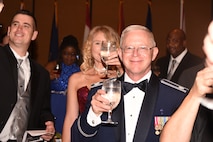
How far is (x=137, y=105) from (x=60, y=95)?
117 inches

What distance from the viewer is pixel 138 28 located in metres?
2.45

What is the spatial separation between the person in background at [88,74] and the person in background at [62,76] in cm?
131

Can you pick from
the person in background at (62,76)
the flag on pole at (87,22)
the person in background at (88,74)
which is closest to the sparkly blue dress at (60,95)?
the person in background at (62,76)

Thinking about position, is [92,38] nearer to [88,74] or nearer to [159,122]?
[88,74]

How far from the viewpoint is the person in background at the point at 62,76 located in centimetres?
513

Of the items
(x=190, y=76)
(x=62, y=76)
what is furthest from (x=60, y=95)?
(x=190, y=76)

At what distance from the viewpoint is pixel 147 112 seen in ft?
7.52

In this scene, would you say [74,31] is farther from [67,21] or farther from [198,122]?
[198,122]

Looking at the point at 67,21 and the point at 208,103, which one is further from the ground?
the point at 67,21

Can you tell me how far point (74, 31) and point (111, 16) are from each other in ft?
3.08

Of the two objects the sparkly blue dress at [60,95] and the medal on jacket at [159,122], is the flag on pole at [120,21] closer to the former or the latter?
the sparkly blue dress at [60,95]

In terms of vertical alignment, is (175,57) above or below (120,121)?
above

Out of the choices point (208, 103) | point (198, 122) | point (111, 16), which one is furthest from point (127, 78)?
point (111, 16)

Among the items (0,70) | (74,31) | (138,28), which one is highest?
(74,31)
